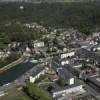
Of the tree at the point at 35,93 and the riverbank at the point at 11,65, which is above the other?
the riverbank at the point at 11,65

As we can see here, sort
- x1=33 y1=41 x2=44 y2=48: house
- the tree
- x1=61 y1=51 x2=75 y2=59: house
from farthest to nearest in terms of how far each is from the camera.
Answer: x1=33 y1=41 x2=44 y2=48: house, x1=61 y1=51 x2=75 y2=59: house, the tree

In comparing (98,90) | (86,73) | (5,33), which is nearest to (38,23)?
(5,33)

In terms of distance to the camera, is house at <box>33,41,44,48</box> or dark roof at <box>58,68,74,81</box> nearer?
dark roof at <box>58,68,74,81</box>

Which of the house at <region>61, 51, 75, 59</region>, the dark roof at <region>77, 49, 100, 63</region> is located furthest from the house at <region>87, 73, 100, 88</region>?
the house at <region>61, 51, 75, 59</region>

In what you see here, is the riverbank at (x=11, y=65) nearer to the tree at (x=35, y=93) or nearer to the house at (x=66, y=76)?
the house at (x=66, y=76)

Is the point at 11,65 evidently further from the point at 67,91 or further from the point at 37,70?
the point at 67,91

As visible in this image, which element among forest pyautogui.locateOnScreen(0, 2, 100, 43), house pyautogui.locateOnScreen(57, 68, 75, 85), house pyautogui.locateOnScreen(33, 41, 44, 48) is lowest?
house pyautogui.locateOnScreen(57, 68, 75, 85)

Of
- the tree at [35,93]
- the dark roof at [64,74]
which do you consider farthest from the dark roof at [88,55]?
the tree at [35,93]

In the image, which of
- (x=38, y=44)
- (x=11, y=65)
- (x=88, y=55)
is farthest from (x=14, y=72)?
(x=38, y=44)

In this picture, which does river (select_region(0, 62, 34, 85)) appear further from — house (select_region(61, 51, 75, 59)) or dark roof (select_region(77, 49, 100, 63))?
dark roof (select_region(77, 49, 100, 63))

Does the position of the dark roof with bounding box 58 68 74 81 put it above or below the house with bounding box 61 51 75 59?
below

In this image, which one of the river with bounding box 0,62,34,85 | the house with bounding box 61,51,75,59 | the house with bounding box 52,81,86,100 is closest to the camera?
the house with bounding box 52,81,86,100
